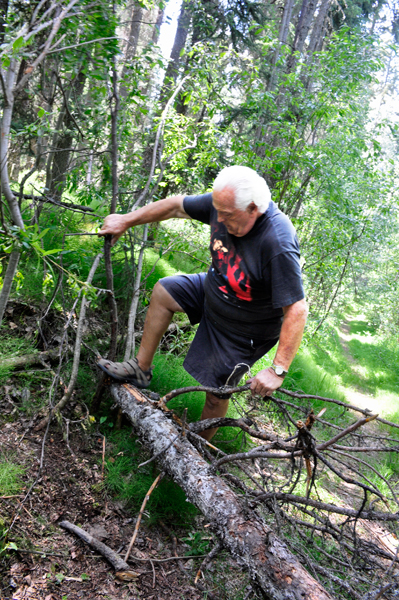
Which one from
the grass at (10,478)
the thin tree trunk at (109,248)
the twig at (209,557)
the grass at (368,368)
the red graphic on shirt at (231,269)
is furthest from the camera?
the grass at (368,368)

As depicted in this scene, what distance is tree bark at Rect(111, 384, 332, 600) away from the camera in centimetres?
169

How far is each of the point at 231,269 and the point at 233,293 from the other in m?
0.17

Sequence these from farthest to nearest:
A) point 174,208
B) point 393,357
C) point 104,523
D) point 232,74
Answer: point 393,357 → point 232,74 → point 174,208 → point 104,523

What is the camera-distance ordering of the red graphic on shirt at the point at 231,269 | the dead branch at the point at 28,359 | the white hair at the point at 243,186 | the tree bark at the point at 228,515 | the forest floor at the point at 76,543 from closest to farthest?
the tree bark at the point at 228,515
the forest floor at the point at 76,543
the white hair at the point at 243,186
the red graphic on shirt at the point at 231,269
the dead branch at the point at 28,359

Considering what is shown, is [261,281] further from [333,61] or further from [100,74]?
[333,61]

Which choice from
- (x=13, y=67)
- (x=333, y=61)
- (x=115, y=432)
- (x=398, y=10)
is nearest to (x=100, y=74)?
(x=13, y=67)

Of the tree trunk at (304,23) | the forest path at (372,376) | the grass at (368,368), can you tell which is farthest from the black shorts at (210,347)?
the tree trunk at (304,23)

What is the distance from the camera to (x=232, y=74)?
4.29 metres

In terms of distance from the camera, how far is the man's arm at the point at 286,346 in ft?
7.39

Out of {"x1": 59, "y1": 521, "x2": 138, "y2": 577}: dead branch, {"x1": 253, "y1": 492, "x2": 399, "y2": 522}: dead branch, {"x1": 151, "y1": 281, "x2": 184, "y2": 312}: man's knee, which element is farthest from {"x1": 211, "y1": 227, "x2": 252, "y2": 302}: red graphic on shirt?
{"x1": 59, "y1": 521, "x2": 138, "y2": 577}: dead branch

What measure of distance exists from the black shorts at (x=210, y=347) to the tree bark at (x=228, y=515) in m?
0.44

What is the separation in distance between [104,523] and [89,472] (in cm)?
37

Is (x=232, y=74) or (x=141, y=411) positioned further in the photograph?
(x=232, y=74)

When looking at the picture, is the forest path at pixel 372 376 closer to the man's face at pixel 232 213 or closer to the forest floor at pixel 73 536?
the forest floor at pixel 73 536
